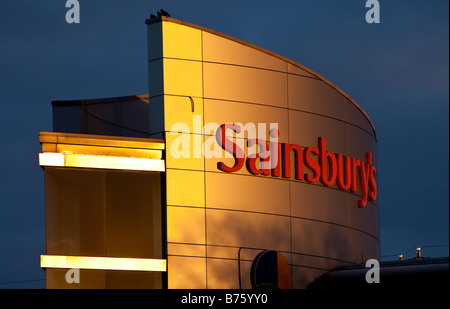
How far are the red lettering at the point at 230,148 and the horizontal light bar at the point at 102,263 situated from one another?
3.93 metres

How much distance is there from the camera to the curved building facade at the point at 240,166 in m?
29.1

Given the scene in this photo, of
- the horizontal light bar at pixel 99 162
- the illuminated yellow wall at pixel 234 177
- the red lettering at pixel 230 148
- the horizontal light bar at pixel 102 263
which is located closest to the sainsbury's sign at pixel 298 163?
the red lettering at pixel 230 148

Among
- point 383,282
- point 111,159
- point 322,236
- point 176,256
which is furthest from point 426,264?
point 111,159

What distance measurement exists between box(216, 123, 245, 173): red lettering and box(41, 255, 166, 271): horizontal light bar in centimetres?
393

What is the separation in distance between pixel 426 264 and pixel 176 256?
8.49 meters

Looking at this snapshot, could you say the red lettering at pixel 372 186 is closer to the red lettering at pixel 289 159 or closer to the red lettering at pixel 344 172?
the red lettering at pixel 344 172

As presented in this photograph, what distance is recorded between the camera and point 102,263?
91.5ft

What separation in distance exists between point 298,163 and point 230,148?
9.67 feet

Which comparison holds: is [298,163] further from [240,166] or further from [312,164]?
[240,166]

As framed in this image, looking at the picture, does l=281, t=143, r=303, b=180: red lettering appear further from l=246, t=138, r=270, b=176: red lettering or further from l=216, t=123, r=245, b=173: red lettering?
l=216, t=123, r=245, b=173: red lettering

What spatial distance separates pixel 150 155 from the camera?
95.3ft

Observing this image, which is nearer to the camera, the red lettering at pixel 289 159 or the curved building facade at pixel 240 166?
the curved building facade at pixel 240 166
